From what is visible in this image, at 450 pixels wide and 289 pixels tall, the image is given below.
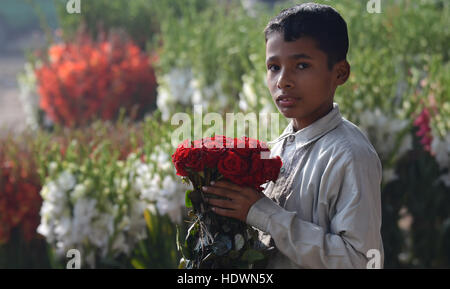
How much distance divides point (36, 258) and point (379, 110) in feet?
7.22

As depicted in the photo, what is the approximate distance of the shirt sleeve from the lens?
1.38 m

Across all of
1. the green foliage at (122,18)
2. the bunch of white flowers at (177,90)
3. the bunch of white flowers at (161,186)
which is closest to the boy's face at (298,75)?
the bunch of white flowers at (161,186)

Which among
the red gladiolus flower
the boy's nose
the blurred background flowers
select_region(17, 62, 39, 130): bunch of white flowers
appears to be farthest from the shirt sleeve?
select_region(17, 62, 39, 130): bunch of white flowers

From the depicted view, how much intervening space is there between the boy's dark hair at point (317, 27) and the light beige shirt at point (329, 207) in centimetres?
17

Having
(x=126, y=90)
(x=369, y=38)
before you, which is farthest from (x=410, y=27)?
(x=126, y=90)

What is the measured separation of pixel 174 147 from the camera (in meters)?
2.87

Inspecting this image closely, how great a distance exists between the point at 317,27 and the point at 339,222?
1.59 feet

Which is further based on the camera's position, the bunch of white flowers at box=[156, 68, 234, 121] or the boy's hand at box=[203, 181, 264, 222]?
the bunch of white flowers at box=[156, 68, 234, 121]

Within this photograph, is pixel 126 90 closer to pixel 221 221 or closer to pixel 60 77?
pixel 60 77

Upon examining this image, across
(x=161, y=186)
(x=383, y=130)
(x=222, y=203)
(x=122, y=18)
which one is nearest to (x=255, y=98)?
(x=383, y=130)

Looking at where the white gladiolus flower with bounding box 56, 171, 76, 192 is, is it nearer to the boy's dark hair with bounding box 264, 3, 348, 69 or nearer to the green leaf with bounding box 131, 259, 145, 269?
the green leaf with bounding box 131, 259, 145, 269

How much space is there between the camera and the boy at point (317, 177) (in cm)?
139

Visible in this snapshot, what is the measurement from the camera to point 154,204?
2.94 meters
